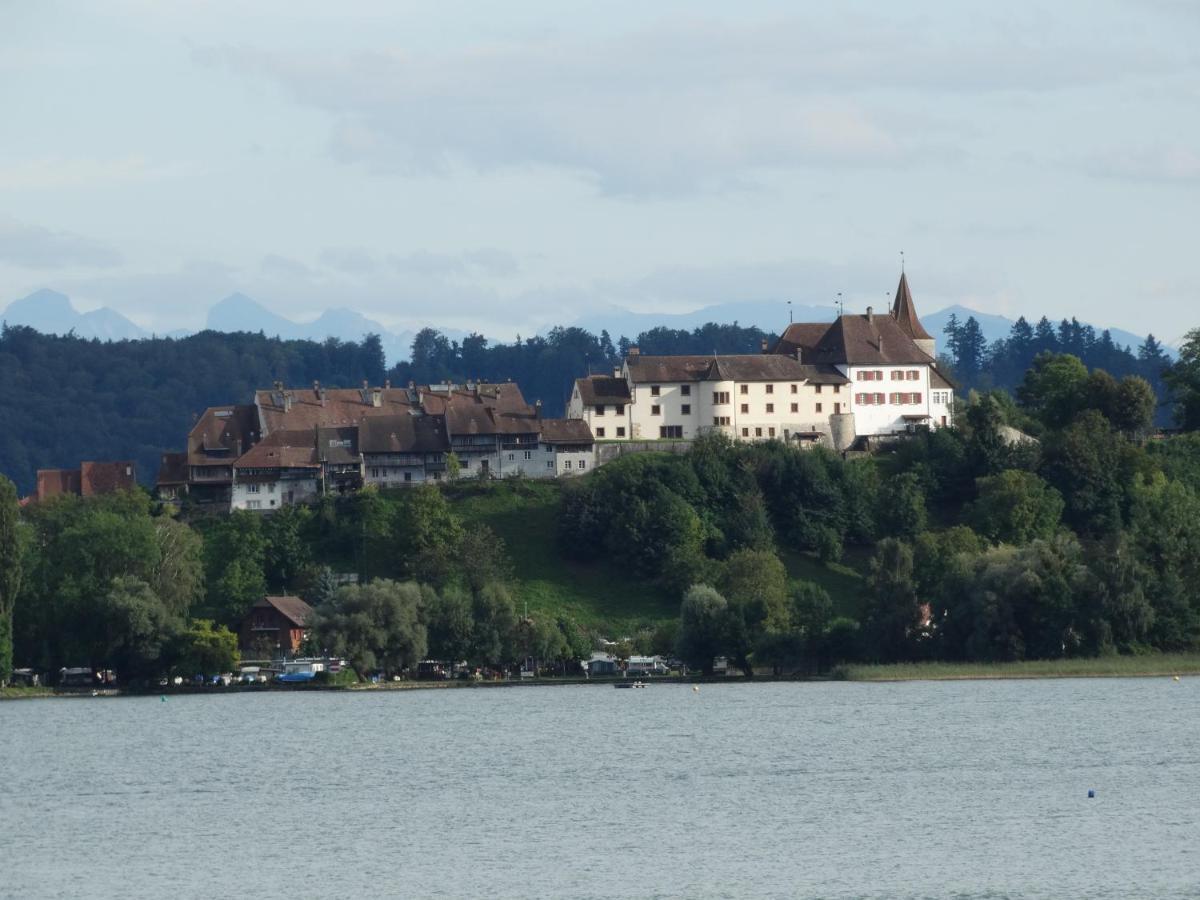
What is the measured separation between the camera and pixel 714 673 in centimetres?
10131

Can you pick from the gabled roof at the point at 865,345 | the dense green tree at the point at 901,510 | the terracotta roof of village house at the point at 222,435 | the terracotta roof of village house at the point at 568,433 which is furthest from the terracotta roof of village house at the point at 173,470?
the dense green tree at the point at 901,510

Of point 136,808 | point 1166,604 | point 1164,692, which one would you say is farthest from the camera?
point 1166,604

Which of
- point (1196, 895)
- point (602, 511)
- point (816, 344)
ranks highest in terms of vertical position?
point (816, 344)

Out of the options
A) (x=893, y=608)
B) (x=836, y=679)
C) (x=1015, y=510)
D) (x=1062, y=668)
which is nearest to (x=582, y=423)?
(x=1015, y=510)

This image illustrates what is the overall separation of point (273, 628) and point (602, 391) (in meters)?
26.4

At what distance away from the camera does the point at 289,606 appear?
110812 mm

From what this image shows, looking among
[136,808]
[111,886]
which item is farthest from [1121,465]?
[111,886]

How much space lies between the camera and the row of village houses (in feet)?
409

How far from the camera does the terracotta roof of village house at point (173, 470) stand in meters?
125

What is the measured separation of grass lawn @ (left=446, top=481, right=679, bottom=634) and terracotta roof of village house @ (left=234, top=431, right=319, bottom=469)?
27.6 feet

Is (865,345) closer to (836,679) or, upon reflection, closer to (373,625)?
(836,679)

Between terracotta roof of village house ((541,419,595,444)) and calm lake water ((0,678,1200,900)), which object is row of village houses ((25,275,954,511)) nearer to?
terracotta roof of village house ((541,419,595,444))

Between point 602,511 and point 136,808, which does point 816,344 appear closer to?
point 602,511

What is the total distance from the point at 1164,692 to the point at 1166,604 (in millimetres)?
8573
